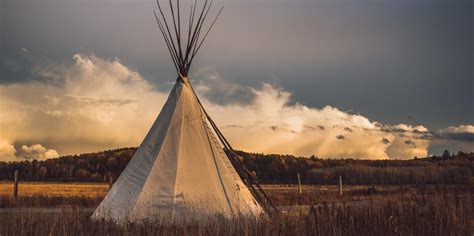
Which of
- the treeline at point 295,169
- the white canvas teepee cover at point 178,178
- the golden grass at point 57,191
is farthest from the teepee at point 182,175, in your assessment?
the treeline at point 295,169

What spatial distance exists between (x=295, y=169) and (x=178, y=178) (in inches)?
1394

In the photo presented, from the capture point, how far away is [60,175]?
138ft

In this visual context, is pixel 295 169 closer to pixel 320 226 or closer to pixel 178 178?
pixel 178 178

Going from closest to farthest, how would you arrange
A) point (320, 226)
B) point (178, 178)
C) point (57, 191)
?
point (320, 226) < point (178, 178) < point (57, 191)

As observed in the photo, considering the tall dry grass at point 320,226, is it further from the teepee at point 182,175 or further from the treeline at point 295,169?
the treeline at point 295,169

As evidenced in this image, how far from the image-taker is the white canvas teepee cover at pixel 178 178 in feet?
29.1

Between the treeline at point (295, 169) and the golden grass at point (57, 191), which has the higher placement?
the treeline at point (295, 169)

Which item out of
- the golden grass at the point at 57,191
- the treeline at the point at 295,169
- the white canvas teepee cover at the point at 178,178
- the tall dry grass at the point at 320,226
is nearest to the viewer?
the tall dry grass at the point at 320,226

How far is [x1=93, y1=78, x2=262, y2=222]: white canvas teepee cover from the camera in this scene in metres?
8.88

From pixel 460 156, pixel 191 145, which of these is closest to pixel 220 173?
pixel 191 145

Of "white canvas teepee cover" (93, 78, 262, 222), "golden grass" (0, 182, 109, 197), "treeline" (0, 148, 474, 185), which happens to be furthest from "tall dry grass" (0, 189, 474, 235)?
"treeline" (0, 148, 474, 185)

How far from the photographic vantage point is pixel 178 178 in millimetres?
9086

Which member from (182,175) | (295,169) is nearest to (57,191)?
(182,175)

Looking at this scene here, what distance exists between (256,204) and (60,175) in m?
35.5
